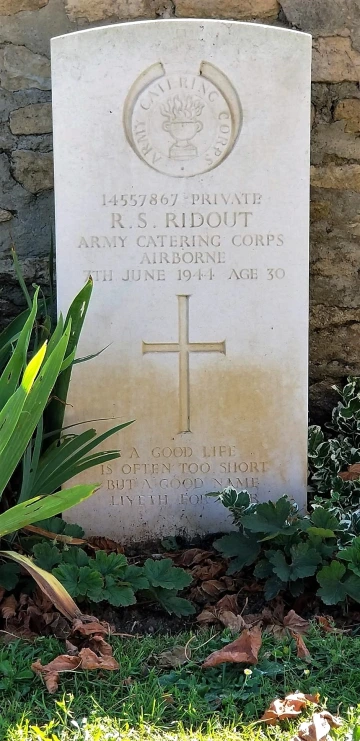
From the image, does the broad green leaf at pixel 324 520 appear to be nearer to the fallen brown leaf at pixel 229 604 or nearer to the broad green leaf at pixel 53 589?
the fallen brown leaf at pixel 229 604

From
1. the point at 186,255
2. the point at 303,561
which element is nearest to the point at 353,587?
the point at 303,561

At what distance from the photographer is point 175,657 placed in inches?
78.6

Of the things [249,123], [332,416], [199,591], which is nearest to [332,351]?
[332,416]

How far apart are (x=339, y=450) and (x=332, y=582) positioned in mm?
993

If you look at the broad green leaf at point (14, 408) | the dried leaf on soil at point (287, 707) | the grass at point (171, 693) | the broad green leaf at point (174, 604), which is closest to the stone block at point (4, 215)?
the broad green leaf at point (14, 408)

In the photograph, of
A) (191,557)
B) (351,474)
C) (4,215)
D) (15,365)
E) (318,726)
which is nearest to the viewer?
(318,726)

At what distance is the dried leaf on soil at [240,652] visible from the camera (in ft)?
6.28

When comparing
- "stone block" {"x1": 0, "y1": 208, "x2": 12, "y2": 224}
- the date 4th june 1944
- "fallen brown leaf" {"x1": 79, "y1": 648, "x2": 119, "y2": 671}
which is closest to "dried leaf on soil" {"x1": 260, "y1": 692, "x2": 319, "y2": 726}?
"fallen brown leaf" {"x1": 79, "y1": 648, "x2": 119, "y2": 671}

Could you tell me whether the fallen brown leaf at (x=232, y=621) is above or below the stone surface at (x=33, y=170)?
below

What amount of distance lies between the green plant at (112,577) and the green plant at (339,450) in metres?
0.76

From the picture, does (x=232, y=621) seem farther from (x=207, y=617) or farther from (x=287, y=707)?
(x=287, y=707)

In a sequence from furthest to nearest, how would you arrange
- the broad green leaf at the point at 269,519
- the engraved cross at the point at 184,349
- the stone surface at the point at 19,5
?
1. the stone surface at the point at 19,5
2. the engraved cross at the point at 184,349
3. the broad green leaf at the point at 269,519

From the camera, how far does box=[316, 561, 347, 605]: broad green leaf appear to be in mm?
2172

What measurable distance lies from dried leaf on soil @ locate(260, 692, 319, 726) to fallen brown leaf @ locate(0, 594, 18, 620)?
78 cm
